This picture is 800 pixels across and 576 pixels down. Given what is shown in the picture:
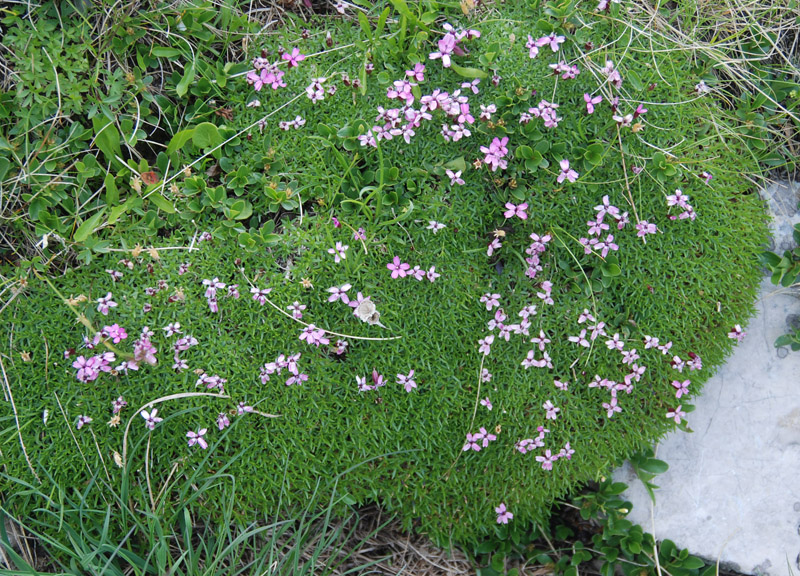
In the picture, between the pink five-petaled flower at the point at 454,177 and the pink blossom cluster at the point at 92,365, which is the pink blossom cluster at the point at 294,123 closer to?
the pink five-petaled flower at the point at 454,177

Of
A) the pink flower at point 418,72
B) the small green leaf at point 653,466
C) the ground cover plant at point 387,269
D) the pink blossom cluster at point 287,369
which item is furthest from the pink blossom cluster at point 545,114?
the small green leaf at point 653,466

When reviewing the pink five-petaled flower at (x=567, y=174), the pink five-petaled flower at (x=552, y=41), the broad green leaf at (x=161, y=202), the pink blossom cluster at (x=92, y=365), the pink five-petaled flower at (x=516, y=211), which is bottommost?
the pink blossom cluster at (x=92, y=365)

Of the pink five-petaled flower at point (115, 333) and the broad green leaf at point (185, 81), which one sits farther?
the broad green leaf at point (185, 81)

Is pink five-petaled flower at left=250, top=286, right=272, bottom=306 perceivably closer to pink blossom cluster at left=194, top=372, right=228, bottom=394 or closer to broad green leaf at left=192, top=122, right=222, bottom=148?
pink blossom cluster at left=194, top=372, right=228, bottom=394

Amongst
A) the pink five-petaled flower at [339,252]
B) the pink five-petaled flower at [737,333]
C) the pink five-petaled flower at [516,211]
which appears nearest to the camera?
the pink five-petaled flower at [339,252]

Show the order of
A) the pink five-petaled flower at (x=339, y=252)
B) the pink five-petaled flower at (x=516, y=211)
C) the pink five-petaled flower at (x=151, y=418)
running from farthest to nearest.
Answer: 1. the pink five-petaled flower at (x=516, y=211)
2. the pink five-petaled flower at (x=339, y=252)
3. the pink five-petaled flower at (x=151, y=418)

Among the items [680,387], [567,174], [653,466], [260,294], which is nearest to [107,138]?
[260,294]

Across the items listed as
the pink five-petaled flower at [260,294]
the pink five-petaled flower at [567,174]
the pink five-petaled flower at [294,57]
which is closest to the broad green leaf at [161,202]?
the pink five-petaled flower at [260,294]

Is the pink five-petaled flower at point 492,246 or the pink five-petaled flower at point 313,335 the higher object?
the pink five-petaled flower at point 492,246
